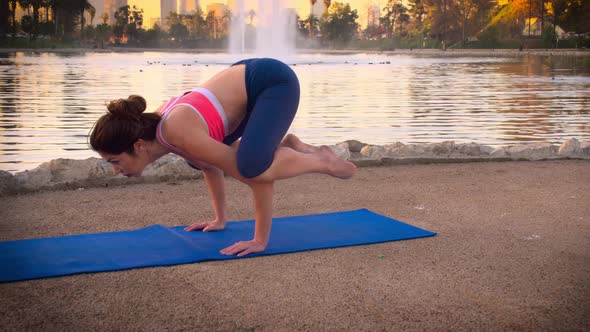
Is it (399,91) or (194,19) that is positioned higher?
(194,19)

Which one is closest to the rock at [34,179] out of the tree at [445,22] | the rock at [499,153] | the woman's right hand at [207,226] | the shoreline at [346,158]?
the shoreline at [346,158]

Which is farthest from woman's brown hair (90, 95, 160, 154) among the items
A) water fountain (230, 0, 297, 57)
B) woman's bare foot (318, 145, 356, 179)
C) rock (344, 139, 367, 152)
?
water fountain (230, 0, 297, 57)

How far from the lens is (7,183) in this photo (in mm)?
5227

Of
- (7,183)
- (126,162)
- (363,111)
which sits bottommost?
(7,183)

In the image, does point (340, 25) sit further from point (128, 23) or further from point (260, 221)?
point (260, 221)

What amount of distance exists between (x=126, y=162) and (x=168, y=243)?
63 cm

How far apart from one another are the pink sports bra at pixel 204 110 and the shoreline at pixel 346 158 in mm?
2226

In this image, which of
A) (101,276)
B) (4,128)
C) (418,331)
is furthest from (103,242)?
(4,128)

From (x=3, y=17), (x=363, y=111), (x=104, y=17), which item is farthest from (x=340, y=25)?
(x=363, y=111)

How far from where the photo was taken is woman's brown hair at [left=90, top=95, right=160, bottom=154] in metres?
3.32

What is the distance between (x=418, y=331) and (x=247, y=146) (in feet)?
4.07

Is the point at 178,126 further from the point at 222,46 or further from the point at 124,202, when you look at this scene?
the point at 222,46

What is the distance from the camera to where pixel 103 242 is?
3875 millimetres

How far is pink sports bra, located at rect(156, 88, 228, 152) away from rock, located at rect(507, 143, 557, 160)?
395 cm
